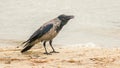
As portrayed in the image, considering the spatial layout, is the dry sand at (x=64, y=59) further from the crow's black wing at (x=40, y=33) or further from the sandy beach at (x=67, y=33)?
the crow's black wing at (x=40, y=33)

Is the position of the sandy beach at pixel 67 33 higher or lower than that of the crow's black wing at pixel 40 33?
lower

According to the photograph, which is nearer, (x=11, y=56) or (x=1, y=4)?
(x=11, y=56)

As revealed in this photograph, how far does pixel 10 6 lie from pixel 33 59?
14.8 meters

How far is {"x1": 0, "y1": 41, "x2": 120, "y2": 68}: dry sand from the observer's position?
1046 cm

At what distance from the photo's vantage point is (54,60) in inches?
429

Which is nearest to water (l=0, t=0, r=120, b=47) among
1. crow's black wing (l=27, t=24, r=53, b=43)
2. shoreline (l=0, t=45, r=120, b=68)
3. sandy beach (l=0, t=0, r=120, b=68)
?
sandy beach (l=0, t=0, r=120, b=68)

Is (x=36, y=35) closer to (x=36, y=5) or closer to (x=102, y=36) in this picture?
(x=102, y=36)

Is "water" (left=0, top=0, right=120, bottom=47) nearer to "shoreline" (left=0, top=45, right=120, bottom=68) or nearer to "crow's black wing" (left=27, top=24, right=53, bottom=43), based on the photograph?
"shoreline" (left=0, top=45, right=120, bottom=68)

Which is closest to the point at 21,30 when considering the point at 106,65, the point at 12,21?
the point at 12,21

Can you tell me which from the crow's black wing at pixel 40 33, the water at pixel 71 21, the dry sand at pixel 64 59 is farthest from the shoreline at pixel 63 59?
the water at pixel 71 21

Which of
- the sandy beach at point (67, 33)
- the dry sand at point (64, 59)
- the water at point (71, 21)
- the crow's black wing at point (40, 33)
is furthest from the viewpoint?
the water at point (71, 21)

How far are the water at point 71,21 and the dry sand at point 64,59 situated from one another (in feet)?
12.7

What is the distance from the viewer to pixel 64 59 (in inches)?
433

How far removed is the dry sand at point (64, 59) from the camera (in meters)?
10.5
